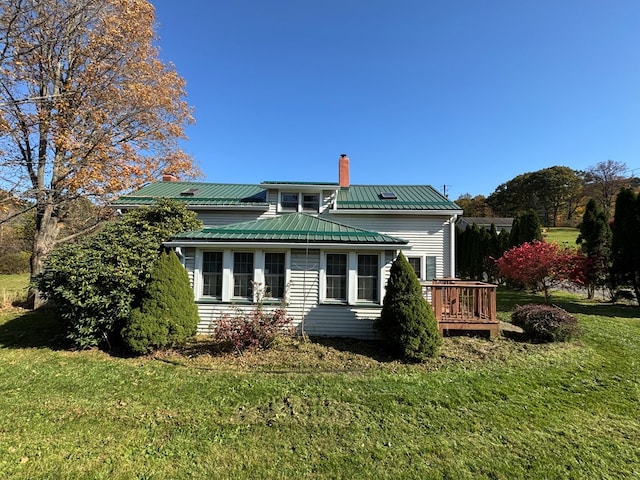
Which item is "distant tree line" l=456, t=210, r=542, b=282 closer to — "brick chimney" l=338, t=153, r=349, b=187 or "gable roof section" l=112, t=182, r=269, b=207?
"brick chimney" l=338, t=153, r=349, b=187

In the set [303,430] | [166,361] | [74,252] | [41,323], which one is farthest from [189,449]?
[41,323]

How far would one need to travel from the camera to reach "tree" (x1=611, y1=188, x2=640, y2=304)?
13.8 meters

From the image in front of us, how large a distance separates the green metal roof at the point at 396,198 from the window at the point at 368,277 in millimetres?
3895

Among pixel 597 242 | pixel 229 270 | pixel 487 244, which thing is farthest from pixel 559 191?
pixel 229 270

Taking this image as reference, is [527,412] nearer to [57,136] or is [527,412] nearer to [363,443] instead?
[363,443]

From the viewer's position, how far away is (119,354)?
24.4 feet

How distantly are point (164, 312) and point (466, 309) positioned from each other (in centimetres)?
846

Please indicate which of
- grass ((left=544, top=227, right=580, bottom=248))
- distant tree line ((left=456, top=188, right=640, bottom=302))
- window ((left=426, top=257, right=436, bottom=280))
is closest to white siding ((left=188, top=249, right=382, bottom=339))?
window ((left=426, top=257, right=436, bottom=280))

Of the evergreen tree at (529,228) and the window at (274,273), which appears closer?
the window at (274,273)

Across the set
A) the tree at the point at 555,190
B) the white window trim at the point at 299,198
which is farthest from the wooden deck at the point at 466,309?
the tree at the point at 555,190

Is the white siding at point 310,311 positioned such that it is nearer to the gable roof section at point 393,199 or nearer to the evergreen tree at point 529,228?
the gable roof section at point 393,199

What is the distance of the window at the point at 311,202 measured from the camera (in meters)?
12.7

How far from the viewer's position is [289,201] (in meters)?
12.7

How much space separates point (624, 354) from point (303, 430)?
27.4 feet
